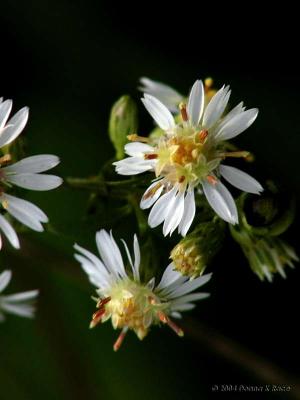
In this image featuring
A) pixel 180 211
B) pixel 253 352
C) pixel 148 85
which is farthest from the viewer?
pixel 253 352

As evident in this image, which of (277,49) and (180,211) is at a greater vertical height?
(277,49)

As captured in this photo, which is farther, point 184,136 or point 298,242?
point 298,242

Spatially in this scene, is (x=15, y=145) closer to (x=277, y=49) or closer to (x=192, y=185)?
(x=192, y=185)

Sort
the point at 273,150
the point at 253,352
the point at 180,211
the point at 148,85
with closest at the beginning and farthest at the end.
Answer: the point at 180,211, the point at 148,85, the point at 253,352, the point at 273,150

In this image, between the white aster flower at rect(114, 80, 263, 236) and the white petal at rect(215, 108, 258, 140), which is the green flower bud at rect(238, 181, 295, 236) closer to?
the white aster flower at rect(114, 80, 263, 236)

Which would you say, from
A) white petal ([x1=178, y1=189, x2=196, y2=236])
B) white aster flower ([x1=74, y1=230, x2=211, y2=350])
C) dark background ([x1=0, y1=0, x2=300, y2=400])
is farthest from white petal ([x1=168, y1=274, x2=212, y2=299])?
dark background ([x1=0, y1=0, x2=300, y2=400])

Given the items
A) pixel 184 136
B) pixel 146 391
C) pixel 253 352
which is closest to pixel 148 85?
pixel 184 136
